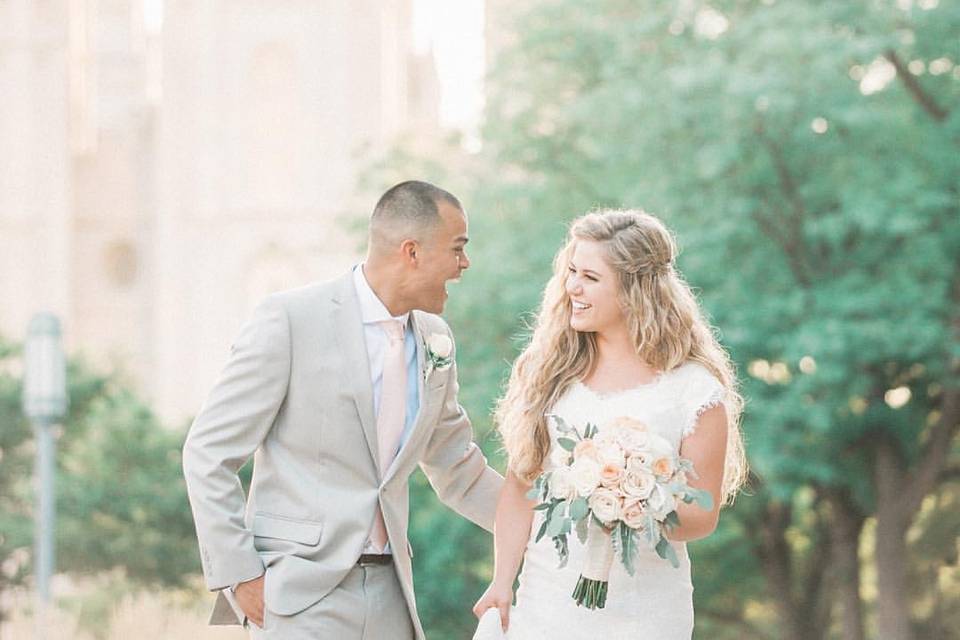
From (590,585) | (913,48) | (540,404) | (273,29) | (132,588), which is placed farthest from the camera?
Answer: (273,29)

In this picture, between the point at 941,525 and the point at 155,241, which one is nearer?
the point at 941,525

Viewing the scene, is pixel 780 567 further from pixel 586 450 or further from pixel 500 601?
pixel 586 450

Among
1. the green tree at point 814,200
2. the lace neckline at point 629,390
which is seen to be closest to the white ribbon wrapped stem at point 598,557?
the lace neckline at point 629,390

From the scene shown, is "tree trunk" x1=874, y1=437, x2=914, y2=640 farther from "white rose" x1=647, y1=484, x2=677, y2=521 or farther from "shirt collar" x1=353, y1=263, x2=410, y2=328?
"white rose" x1=647, y1=484, x2=677, y2=521

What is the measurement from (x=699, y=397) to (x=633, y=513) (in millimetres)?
503

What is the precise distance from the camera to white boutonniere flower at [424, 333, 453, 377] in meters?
4.54

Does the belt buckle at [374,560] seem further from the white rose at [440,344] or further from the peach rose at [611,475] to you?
the peach rose at [611,475]

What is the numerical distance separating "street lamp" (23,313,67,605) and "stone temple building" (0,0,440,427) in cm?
2735

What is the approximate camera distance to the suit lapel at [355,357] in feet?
14.2

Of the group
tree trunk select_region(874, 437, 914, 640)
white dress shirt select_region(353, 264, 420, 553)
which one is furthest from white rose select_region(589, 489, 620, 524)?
tree trunk select_region(874, 437, 914, 640)

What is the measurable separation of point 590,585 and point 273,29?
126 feet

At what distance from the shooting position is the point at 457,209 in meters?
4.55

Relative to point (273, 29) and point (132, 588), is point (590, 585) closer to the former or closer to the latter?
point (132, 588)

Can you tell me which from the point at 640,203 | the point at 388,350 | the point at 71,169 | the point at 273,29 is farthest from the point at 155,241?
the point at 388,350
